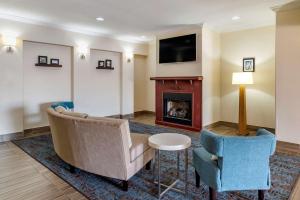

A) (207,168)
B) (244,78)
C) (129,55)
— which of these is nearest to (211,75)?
(244,78)

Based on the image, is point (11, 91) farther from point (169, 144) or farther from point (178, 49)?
point (178, 49)

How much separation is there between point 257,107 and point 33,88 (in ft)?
18.6

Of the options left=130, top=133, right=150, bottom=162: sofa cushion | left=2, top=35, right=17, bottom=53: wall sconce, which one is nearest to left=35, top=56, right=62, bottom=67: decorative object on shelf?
left=2, top=35, right=17, bottom=53: wall sconce

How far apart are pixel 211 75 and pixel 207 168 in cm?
380

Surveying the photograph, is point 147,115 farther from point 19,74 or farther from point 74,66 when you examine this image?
point 19,74

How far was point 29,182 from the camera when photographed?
8.76 ft

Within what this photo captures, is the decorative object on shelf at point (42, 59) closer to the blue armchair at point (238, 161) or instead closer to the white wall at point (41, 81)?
the white wall at point (41, 81)

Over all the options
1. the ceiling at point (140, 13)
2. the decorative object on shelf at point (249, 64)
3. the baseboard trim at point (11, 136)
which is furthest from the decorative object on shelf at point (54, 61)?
the decorative object on shelf at point (249, 64)

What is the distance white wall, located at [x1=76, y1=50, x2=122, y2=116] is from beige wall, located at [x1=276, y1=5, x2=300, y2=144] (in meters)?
4.59

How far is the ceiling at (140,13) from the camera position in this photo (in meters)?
3.75

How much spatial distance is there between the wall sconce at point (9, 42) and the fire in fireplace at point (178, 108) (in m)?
3.84

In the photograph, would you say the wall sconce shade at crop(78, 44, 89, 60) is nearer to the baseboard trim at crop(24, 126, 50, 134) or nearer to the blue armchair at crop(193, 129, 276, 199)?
the baseboard trim at crop(24, 126, 50, 134)

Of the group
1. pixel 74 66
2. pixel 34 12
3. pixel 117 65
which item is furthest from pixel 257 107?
pixel 34 12

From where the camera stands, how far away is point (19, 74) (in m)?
4.64
